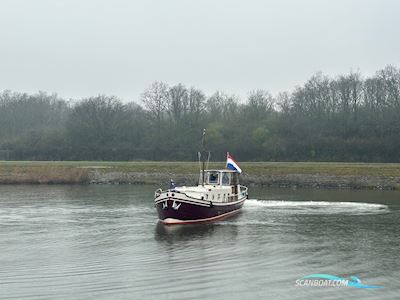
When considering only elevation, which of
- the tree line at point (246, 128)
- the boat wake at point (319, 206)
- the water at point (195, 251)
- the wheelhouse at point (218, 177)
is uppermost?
the tree line at point (246, 128)

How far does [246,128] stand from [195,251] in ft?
236

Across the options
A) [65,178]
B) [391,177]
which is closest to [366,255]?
[391,177]

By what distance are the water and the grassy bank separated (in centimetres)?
1715

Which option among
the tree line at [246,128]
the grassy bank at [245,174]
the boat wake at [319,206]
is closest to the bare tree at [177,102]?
the tree line at [246,128]

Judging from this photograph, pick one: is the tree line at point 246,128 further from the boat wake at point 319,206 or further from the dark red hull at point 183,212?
the dark red hull at point 183,212

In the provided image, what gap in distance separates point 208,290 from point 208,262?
4469 millimetres

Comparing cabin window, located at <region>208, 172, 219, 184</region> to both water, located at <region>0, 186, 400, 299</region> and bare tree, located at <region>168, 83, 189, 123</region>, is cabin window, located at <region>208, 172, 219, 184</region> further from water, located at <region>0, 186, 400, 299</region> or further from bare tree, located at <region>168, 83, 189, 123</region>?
bare tree, located at <region>168, 83, 189, 123</region>

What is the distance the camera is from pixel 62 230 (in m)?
31.6

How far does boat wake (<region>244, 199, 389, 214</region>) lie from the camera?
1563 inches

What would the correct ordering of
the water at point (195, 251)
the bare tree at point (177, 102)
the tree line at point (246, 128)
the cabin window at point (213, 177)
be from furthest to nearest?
the bare tree at point (177, 102)
the tree line at point (246, 128)
the cabin window at point (213, 177)
the water at point (195, 251)

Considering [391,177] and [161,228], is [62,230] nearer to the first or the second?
[161,228]

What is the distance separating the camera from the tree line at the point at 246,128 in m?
86.3

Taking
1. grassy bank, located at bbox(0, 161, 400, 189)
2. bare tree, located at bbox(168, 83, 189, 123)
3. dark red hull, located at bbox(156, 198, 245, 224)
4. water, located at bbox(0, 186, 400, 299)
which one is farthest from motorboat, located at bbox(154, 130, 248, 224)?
bare tree, located at bbox(168, 83, 189, 123)

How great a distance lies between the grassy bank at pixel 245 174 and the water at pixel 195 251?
17146mm
